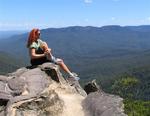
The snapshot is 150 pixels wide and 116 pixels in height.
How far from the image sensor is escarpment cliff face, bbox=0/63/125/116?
53.3 feet

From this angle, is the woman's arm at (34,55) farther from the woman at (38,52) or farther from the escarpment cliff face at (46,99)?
the escarpment cliff face at (46,99)

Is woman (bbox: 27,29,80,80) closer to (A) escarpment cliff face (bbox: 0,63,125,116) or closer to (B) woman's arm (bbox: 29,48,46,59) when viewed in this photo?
(B) woman's arm (bbox: 29,48,46,59)

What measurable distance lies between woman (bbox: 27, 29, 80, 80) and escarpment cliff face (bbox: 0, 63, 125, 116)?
556 millimetres

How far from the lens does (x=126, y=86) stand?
166 m

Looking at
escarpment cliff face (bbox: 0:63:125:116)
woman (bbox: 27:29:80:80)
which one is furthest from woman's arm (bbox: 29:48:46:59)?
escarpment cliff face (bbox: 0:63:125:116)

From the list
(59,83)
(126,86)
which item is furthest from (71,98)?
(126,86)

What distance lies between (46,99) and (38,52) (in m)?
5.90

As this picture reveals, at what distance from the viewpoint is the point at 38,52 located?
22.3 meters

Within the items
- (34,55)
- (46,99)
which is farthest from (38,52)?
(46,99)

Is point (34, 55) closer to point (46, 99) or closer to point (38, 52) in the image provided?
point (38, 52)

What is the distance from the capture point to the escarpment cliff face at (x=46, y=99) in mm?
16234

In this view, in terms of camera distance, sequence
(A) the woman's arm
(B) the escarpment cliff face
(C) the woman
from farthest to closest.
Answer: (A) the woman's arm → (C) the woman → (B) the escarpment cliff face

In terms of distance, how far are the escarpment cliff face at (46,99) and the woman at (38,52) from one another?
556 millimetres

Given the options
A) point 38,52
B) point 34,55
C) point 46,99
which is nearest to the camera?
point 46,99
